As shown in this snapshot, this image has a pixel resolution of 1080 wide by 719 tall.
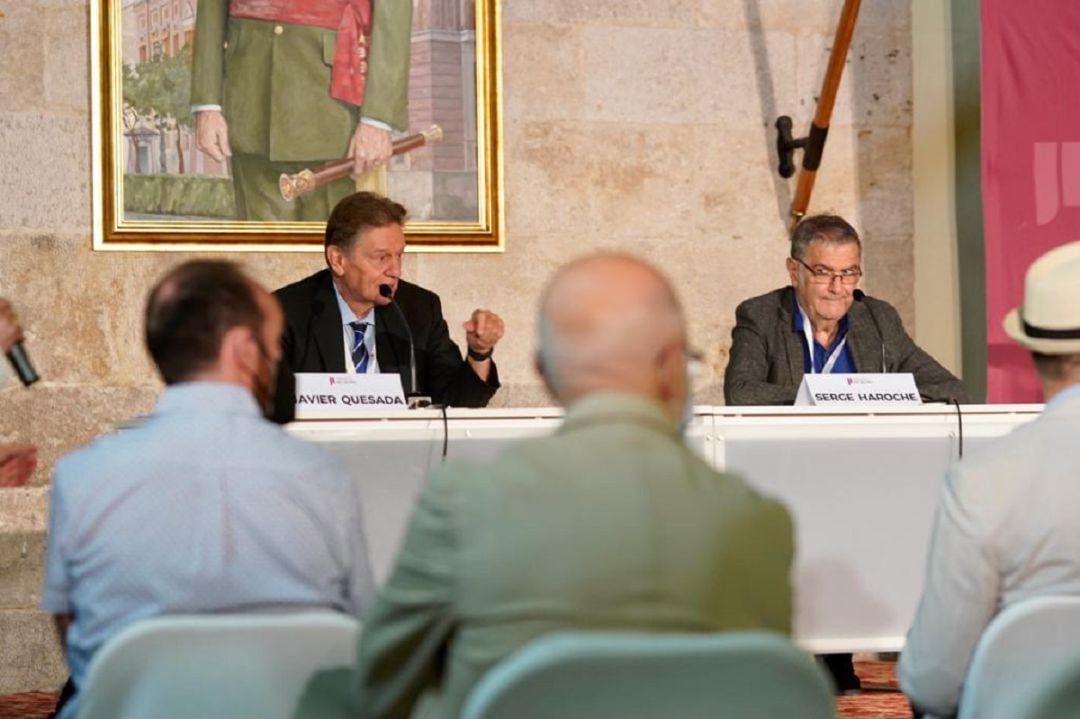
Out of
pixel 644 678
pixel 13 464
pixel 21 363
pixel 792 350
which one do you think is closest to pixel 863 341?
pixel 792 350

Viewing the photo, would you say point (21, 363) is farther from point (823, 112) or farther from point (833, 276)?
point (823, 112)

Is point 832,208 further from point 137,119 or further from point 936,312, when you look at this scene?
point 137,119

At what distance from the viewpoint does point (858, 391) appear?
15.0 feet

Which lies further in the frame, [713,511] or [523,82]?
[523,82]

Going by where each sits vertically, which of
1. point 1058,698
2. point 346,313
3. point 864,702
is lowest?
point 864,702

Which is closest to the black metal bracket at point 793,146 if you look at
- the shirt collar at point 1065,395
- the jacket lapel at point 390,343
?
the jacket lapel at point 390,343

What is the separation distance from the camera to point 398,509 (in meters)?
4.18

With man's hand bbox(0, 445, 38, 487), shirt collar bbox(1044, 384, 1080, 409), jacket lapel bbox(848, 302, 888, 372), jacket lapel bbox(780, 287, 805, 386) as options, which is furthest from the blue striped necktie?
shirt collar bbox(1044, 384, 1080, 409)

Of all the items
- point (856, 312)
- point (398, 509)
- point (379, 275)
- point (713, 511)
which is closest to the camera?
point (713, 511)

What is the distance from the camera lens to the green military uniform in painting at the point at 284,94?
627cm

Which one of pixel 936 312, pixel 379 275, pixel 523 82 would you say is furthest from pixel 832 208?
pixel 379 275

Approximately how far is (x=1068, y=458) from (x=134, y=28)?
4.53 m

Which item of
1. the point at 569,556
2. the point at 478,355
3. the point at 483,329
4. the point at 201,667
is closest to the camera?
the point at 569,556

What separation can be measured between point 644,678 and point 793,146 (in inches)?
206
